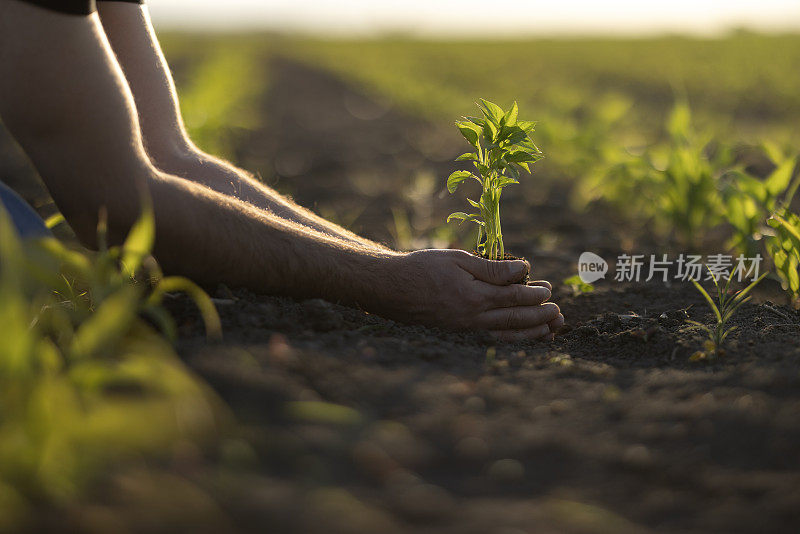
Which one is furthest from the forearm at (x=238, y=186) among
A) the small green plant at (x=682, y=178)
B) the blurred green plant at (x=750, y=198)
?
the small green plant at (x=682, y=178)

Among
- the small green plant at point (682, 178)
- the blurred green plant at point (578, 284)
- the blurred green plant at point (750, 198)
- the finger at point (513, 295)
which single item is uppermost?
the small green plant at point (682, 178)

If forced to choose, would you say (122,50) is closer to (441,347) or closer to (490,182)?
(490,182)

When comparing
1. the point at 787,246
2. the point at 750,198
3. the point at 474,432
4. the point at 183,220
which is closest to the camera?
the point at 474,432

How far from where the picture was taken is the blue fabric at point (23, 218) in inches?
72.2

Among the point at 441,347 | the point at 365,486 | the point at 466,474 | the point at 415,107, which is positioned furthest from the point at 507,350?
the point at 415,107

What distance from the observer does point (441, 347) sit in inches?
71.0

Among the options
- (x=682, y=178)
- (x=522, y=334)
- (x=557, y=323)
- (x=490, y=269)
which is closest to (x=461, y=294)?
(x=490, y=269)

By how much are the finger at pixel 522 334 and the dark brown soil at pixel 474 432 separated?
1.6 inches

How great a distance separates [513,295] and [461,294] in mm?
155

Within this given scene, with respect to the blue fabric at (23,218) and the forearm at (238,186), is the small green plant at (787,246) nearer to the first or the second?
the forearm at (238,186)

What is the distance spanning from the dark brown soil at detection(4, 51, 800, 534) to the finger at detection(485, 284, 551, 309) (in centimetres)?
12

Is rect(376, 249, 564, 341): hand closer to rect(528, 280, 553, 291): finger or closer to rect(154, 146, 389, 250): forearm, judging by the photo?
rect(528, 280, 553, 291): finger

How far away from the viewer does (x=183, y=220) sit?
5.76ft

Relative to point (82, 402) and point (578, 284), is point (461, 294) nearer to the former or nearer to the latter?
point (578, 284)
